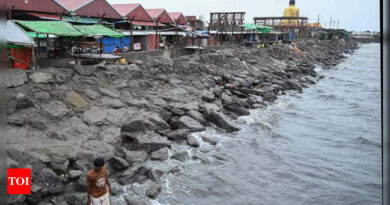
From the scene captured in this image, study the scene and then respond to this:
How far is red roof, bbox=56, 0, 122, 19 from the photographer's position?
80.6 feet

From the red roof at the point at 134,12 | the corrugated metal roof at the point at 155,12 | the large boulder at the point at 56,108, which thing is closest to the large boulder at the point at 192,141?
the large boulder at the point at 56,108

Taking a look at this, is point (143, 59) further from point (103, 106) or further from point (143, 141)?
point (143, 141)

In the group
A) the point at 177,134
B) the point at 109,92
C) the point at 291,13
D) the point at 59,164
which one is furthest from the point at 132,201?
the point at 291,13

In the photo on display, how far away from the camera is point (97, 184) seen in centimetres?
641

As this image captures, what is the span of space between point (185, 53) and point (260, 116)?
11.5 metres

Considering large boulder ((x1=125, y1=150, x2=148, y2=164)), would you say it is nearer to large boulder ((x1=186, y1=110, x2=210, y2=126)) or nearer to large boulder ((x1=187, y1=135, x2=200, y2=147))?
large boulder ((x1=187, y1=135, x2=200, y2=147))

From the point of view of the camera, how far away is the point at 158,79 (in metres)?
18.1

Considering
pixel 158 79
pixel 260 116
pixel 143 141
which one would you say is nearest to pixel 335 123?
pixel 260 116

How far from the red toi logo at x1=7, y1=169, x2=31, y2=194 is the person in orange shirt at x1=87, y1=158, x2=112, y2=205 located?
1.60m

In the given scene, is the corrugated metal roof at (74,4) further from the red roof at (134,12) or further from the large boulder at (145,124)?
the large boulder at (145,124)

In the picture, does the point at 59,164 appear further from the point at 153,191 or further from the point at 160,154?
the point at 160,154

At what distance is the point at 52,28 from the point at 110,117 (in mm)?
5076

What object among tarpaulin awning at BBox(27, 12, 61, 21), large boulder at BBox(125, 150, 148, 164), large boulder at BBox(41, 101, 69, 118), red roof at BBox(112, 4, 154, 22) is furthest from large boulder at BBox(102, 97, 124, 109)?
red roof at BBox(112, 4, 154, 22)

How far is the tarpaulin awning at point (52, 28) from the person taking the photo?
512 inches
